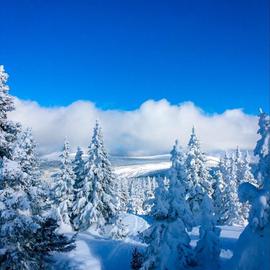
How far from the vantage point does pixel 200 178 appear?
53.3 metres

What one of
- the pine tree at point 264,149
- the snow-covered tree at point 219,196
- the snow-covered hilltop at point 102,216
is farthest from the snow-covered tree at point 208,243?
the snow-covered tree at point 219,196

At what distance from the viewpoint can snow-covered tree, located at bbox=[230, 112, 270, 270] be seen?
Answer: 54.4 ft

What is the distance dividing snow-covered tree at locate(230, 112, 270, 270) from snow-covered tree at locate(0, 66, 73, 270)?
905 centimetres

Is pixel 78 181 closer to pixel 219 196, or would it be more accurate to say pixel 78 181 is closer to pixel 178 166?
pixel 178 166

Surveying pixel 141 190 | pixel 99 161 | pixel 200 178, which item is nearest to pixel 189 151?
pixel 200 178

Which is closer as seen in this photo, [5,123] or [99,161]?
[5,123]

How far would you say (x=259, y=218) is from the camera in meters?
16.5

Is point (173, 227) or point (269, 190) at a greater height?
point (269, 190)

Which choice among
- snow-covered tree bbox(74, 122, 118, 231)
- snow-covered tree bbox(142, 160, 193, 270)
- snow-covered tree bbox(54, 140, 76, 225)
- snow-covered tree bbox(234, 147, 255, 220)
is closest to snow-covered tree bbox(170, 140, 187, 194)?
snow-covered tree bbox(142, 160, 193, 270)

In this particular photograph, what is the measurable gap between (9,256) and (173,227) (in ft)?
36.0

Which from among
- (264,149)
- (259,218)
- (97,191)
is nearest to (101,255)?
(97,191)

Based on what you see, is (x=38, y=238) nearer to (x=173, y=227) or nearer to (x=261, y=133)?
(x=173, y=227)

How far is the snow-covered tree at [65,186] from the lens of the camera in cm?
4722

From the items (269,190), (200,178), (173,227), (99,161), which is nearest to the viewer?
(269,190)
